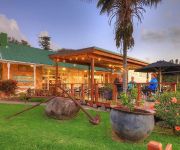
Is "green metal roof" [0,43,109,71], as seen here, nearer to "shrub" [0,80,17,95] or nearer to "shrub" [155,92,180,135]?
"shrub" [0,80,17,95]

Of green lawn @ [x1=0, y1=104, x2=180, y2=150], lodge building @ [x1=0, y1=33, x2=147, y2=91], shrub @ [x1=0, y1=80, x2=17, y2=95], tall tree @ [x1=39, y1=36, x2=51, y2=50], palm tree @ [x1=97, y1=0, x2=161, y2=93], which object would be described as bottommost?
green lawn @ [x1=0, y1=104, x2=180, y2=150]

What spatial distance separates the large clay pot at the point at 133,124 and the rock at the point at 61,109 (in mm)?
3051

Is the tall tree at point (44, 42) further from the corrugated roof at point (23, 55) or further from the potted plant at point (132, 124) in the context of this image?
the potted plant at point (132, 124)

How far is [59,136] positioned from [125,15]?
24.8 ft

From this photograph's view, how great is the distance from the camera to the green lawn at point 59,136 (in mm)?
5328

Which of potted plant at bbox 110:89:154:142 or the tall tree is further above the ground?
the tall tree

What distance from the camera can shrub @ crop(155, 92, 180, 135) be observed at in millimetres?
6570

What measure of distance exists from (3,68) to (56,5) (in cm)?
799

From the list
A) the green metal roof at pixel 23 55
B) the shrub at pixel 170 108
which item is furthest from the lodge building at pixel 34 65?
the shrub at pixel 170 108

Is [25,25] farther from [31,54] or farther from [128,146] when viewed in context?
[128,146]

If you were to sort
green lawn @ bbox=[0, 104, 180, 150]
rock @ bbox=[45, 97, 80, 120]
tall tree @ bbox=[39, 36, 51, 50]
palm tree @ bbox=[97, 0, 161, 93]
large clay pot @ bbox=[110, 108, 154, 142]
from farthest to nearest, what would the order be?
tall tree @ bbox=[39, 36, 51, 50] < palm tree @ bbox=[97, 0, 161, 93] < rock @ bbox=[45, 97, 80, 120] < large clay pot @ bbox=[110, 108, 154, 142] < green lawn @ bbox=[0, 104, 180, 150]

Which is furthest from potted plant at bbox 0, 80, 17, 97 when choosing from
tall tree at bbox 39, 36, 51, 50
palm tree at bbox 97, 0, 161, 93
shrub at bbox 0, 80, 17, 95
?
tall tree at bbox 39, 36, 51, 50

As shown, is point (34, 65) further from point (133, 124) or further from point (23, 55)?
point (133, 124)

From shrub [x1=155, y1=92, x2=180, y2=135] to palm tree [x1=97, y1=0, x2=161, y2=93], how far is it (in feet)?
13.7
